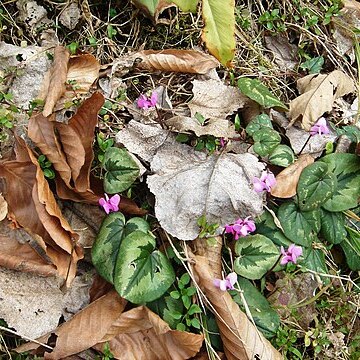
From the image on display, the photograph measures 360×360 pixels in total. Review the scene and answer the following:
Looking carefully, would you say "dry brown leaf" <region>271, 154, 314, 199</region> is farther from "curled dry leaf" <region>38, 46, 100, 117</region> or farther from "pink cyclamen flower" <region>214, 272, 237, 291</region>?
"curled dry leaf" <region>38, 46, 100, 117</region>

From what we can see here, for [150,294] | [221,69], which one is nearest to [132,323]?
[150,294]

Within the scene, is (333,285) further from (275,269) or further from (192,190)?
(192,190)

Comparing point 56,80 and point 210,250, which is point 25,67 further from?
point 210,250

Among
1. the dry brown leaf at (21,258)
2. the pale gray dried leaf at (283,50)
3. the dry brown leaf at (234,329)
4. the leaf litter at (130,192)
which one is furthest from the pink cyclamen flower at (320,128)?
the dry brown leaf at (21,258)

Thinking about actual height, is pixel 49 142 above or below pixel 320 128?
above

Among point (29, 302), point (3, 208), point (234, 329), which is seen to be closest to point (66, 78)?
point (3, 208)

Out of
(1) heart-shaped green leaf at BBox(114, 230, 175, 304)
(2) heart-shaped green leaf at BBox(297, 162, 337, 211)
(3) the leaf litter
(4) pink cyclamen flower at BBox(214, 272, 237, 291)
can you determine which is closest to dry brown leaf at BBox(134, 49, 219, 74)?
(3) the leaf litter
